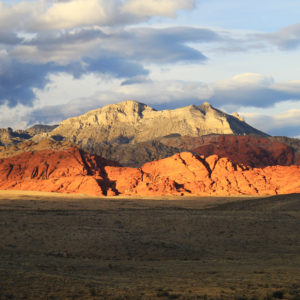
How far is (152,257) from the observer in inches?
1264

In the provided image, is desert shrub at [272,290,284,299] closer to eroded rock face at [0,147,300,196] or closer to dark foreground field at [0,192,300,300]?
dark foreground field at [0,192,300,300]

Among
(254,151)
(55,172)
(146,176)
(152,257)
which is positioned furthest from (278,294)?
(254,151)

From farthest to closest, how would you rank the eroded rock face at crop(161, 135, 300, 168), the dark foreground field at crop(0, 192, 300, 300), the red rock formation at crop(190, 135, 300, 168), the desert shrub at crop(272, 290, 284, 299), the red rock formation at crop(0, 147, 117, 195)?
the red rock formation at crop(190, 135, 300, 168), the eroded rock face at crop(161, 135, 300, 168), the red rock formation at crop(0, 147, 117, 195), the dark foreground field at crop(0, 192, 300, 300), the desert shrub at crop(272, 290, 284, 299)

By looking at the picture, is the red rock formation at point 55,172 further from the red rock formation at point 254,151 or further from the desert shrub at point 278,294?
the desert shrub at point 278,294

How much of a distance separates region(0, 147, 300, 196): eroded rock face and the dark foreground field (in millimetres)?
43538

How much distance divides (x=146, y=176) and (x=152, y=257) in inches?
3046

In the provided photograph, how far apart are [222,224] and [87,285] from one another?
89.8ft

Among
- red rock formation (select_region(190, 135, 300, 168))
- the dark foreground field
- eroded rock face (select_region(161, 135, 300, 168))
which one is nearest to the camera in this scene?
the dark foreground field

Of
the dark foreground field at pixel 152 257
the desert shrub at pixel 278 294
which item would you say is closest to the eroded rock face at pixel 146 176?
the dark foreground field at pixel 152 257

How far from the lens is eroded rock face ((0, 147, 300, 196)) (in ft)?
337

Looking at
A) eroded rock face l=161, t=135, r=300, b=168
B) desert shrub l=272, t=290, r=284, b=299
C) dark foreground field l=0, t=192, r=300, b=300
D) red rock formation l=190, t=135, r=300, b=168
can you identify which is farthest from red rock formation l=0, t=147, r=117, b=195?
desert shrub l=272, t=290, r=284, b=299

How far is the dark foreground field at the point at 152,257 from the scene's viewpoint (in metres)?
18.8

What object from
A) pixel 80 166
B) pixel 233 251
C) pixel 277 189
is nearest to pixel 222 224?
pixel 233 251

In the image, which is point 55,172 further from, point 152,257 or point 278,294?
point 278,294
